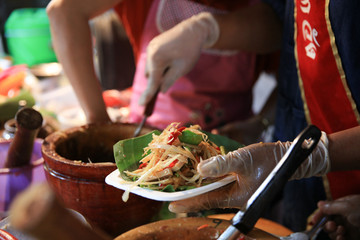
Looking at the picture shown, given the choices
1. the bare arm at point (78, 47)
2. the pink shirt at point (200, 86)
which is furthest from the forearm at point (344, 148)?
the pink shirt at point (200, 86)

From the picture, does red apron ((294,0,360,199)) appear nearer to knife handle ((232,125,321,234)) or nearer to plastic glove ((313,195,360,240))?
plastic glove ((313,195,360,240))

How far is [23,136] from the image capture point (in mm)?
1120

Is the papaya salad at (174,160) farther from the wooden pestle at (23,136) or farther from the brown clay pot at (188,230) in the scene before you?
the wooden pestle at (23,136)

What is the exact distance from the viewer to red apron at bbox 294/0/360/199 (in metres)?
1.26

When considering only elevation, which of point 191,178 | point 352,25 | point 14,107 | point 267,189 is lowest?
point 14,107

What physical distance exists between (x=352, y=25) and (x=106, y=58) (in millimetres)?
1958

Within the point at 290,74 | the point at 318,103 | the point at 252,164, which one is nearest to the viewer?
the point at 252,164

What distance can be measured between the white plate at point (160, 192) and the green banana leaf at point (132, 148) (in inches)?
1.5

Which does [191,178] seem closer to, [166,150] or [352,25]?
[166,150]

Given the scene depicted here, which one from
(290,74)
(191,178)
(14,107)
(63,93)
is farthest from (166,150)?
(63,93)

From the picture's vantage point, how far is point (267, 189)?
0.73 meters

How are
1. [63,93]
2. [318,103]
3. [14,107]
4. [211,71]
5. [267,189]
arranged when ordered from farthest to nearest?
1. [63,93]
2. [211,71]
3. [14,107]
4. [318,103]
5. [267,189]

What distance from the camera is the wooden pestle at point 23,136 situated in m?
1.11

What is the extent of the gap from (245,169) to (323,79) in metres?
0.62
